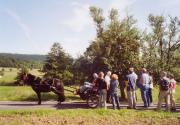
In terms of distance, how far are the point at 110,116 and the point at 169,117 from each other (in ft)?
9.05

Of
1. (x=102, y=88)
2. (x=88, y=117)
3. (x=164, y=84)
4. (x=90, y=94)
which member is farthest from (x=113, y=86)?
(x=88, y=117)

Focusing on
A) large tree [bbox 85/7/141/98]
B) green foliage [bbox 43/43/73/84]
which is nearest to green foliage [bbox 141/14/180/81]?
large tree [bbox 85/7/141/98]

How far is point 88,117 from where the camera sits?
19.2m

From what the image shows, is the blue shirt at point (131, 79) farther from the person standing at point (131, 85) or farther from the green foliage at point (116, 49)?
the green foliage at point (116, 49)

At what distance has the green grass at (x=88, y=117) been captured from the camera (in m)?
18.5

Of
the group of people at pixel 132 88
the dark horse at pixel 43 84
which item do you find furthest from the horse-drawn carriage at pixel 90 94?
the dark horse at pixel 43 84

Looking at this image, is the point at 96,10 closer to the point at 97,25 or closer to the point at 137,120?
the point at 97,25

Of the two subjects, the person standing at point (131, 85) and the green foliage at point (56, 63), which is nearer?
the person standing at point (131, 85)

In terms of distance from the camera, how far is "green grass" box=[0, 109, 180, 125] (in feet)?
60.5

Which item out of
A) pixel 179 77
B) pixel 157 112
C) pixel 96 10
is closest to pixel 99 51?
pixel 96 10

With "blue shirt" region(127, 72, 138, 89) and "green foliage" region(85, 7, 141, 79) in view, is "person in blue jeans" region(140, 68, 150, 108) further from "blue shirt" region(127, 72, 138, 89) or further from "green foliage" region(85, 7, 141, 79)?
"green foliage" region(85, 7, 141, 79)

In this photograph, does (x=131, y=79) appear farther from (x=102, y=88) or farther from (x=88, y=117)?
(x=88, y=117)

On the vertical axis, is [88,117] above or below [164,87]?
below

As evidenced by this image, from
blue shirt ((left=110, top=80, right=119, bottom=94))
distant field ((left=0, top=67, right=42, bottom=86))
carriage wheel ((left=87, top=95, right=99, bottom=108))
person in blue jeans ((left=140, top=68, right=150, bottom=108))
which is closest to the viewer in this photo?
blue shirt ((left=110, top=80, right=119, bottom=94))
